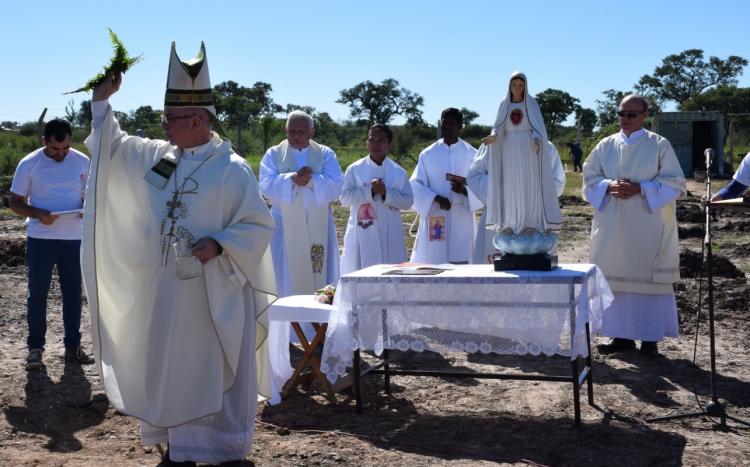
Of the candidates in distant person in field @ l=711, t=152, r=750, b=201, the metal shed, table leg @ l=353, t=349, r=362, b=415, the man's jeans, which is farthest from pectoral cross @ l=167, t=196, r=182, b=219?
the metal shed

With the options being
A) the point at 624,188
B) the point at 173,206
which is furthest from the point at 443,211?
the point at 173,206

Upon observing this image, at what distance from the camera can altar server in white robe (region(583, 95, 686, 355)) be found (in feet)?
26.1

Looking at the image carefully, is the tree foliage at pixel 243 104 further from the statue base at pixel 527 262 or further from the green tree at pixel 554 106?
the statue base at pixel 527 262

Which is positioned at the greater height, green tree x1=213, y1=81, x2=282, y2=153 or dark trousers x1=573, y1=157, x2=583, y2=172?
green tree x1=213, y1=81, x2=282, y2=153

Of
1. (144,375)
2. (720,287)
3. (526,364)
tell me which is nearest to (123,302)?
(144,375)

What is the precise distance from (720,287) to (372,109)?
49137 mm

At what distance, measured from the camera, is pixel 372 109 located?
59094 mm

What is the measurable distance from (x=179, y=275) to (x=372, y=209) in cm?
433

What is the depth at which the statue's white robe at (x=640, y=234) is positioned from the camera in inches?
314

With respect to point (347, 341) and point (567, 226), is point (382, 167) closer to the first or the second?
point (347, 341)

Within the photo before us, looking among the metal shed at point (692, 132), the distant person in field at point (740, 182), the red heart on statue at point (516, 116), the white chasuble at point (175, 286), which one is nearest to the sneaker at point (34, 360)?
the white chasuble at point (175, 286)

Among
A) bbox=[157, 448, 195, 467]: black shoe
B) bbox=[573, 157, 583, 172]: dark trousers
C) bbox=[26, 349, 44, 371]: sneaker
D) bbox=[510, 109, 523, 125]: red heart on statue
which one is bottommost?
bbox=[157, 448, 195, 467]: black shoe

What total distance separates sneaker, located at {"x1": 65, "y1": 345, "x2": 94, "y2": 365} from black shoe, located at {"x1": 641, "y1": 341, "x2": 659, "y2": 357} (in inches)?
191

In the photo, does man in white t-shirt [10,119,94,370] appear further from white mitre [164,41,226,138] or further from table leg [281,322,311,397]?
white mitre [164,41,226,138]
